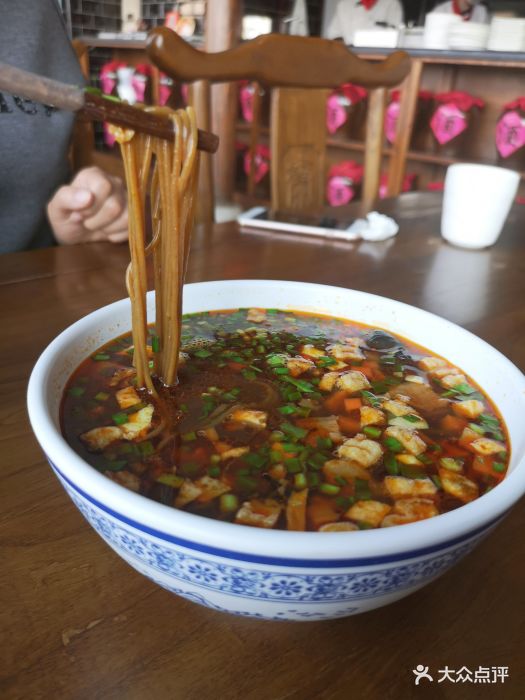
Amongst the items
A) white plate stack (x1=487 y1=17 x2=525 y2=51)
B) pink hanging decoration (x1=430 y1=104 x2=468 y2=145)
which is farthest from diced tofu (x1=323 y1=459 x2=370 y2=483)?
white plate stack (x1=487 y1=17 x2=525 y2=51)

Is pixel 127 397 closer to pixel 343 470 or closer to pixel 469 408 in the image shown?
pixel 343 470

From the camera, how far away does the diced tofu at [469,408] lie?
850 mm

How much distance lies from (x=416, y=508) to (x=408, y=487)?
1.6 inches

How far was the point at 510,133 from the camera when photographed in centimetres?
420

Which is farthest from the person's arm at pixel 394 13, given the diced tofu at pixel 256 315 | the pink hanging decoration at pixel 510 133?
the diced tofu at pixel 256 315

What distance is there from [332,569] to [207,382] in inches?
18.4

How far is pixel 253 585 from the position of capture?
483 millimetres

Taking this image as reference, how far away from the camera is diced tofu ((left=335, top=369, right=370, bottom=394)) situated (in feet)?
2.94

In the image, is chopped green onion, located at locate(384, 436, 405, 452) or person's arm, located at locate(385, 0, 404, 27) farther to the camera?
person's arm, located at locate(385, 0, 404, 27)

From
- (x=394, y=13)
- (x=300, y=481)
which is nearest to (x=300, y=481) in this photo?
(x=300, y=481)

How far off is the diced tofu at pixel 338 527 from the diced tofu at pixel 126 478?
8.3 inches

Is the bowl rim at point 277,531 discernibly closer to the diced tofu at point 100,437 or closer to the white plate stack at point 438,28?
the diced tofu at point 100,437

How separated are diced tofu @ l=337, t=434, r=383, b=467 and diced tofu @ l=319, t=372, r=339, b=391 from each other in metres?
0.15

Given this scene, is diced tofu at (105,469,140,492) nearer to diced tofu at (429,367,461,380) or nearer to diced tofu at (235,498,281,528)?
diced tofu at (235,498,281,528)
